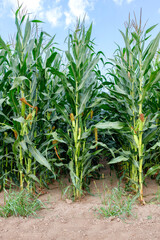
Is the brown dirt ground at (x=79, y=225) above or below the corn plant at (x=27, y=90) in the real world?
below

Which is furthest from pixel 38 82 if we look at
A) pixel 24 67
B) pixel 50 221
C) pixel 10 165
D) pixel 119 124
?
pixel 50 221

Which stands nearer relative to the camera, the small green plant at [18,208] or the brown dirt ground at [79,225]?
the brown dirt ground at [79,225]

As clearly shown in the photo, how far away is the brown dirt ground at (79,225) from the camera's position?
8.05ft

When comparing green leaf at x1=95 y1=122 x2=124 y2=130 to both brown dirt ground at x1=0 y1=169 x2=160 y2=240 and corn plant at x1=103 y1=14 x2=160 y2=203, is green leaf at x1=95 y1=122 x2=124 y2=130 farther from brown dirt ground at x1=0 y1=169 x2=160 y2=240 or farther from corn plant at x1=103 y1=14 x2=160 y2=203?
brown dirt ground at x1=0 y1=169 x2=160 y2=240

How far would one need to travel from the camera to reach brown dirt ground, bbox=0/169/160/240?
246 cm

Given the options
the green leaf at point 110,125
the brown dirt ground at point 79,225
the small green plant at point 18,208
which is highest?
the green leaf at point 110,125

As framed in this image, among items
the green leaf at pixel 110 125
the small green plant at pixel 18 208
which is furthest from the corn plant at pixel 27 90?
the green leaf at pixel 110 125

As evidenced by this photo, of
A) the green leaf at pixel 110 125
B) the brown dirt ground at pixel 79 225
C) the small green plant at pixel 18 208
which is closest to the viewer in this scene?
the brown dirt ground at pixel 79 225

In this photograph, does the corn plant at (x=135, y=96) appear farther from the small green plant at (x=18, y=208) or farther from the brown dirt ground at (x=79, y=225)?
the small green plant at (x=18, y=208)

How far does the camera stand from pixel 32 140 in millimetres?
3291

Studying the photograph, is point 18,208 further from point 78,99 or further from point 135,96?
point 135,96

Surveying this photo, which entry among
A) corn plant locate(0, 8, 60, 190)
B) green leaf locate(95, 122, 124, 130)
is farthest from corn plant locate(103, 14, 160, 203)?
corn plant locate(0, 8, 60, 190)

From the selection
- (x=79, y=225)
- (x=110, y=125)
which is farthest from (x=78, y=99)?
(x=79, y=225)

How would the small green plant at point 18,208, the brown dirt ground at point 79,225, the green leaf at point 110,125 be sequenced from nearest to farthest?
1. the brown dirt ground at point 79,225
2. the small green plant at point 18,208
3. the green leaf at point 110,125
